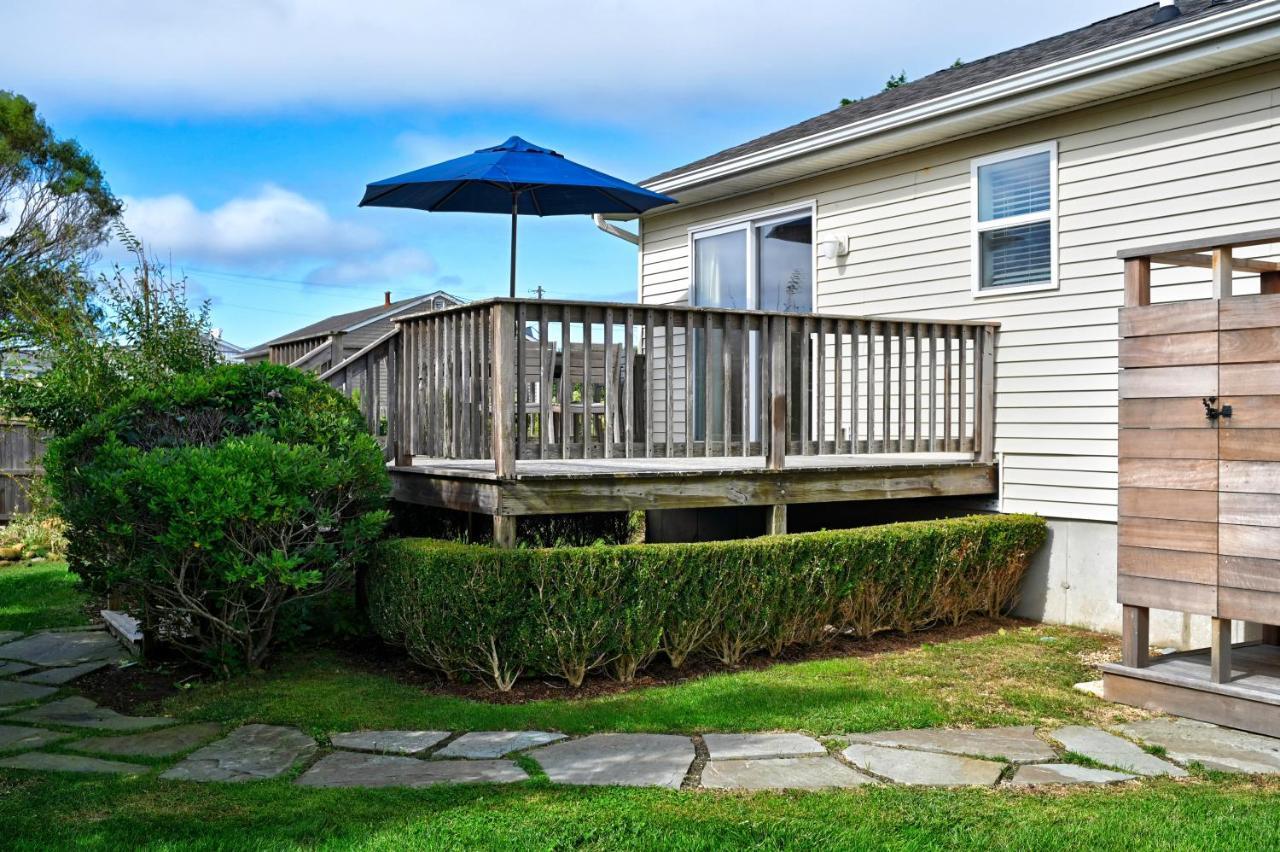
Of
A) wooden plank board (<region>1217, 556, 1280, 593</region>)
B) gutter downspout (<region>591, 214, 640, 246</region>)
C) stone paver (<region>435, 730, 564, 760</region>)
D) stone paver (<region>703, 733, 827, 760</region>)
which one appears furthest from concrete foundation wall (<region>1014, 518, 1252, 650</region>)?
gutter downspout (<region>591, 214, 640, 246</region>)

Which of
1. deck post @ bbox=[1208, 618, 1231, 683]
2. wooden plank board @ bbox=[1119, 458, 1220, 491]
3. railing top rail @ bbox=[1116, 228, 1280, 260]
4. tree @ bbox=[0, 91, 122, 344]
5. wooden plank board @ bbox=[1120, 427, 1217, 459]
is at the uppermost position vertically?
tree @ bbox=[0, 91, 122, 344]

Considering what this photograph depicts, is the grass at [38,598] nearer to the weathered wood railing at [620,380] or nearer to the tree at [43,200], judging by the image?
the weathered wood railing at [620,380]

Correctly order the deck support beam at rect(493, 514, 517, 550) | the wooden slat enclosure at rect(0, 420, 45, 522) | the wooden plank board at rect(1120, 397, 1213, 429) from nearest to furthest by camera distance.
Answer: the wooden plank board at rect(1120, 397, 1213, 429) → the deck support beam at rect(493, 514, 517, 550) → the wooden slat enclosure at rect(0, 420, 45, 522)

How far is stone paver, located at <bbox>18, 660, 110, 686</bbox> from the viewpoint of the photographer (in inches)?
232

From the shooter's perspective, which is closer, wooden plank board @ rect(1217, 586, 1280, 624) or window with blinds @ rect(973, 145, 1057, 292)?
wooden plank board @ rect(1217, 586, 1280, 624)

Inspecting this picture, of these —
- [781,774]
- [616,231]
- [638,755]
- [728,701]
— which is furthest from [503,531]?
[616,231]

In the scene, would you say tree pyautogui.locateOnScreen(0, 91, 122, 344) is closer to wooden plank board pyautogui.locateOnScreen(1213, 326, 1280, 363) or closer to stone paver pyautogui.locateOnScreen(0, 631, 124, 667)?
stone paver pyautogui.locateOnScreen(0, 631, 124, 667)

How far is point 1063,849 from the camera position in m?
3.35

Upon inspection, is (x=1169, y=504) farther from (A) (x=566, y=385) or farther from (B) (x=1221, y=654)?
(A) (x=566, y=385)

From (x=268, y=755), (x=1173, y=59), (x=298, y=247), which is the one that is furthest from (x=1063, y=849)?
(x=298, y=247)

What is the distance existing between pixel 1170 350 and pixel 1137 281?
1.42 feet

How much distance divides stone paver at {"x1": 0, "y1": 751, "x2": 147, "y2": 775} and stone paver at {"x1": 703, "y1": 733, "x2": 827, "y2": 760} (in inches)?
93.0

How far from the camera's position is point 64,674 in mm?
6066

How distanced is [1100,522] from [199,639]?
5817mm
